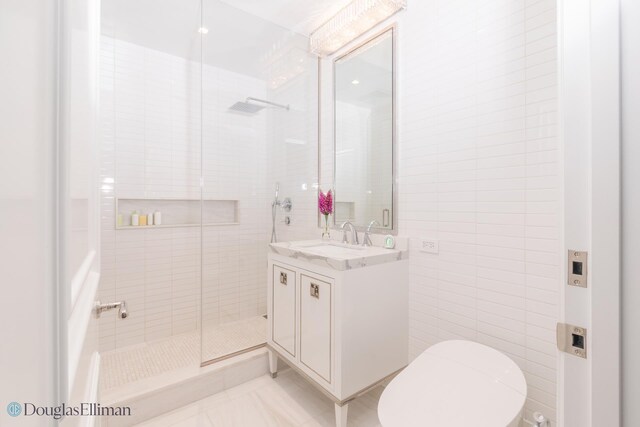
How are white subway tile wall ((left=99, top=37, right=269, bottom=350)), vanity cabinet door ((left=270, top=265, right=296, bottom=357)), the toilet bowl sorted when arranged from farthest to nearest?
white subway tile wall ((left=99, top=37, right=269, bottom=350)) < vanity cabinet door ((left=270, top=265, right=296, bottom=357)) < the toilet bowl

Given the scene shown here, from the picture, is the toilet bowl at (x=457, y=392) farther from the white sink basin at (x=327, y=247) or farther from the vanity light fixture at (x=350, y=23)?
the vanity light fixture at (x=350, y=23)

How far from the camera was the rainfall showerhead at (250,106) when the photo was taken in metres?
2.75

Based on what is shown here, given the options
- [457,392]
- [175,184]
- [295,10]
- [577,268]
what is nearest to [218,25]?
[295,10]

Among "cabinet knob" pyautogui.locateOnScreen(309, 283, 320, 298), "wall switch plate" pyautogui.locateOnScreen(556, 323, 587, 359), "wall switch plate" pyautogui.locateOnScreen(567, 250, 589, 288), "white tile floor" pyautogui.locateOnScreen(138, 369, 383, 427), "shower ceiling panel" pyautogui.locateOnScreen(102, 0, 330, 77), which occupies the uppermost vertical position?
"shower ceiling panel" pyautogui.locateOnScreen(102, 0, 330, 77)

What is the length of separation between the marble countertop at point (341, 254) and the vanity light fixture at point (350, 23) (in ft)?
5.12

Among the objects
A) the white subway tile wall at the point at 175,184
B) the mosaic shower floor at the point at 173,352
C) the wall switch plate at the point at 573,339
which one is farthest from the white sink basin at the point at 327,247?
the wall switch plate at the point at 573,339

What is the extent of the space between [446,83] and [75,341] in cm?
188

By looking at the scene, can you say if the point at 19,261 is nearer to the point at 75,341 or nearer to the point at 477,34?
the point at 75,341

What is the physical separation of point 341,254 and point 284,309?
1.80ft

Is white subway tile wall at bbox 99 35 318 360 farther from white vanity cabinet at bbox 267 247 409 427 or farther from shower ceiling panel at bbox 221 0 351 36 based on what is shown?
white vanity cabinet at bbox 267 247 409 427

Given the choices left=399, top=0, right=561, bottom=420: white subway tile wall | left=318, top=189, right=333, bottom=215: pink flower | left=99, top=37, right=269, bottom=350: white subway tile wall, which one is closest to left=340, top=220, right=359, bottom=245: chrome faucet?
left=318, top=189, right=333, bottom=215: pink flower

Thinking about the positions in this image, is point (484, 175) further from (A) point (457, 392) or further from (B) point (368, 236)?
(A) point (457, 392)

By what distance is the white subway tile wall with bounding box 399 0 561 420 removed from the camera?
1309 millimetres

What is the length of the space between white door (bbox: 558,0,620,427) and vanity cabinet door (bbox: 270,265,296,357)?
4.69 feet
